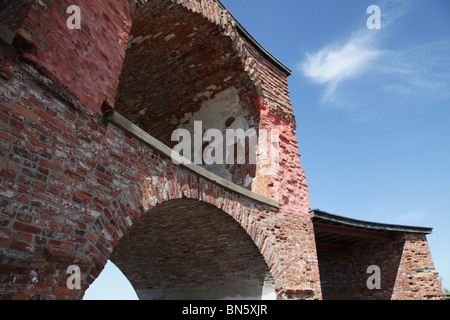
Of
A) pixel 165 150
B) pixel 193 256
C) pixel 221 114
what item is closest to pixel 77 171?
pixel 165 150

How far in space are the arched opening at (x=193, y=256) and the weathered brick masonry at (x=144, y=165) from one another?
0.03 metres

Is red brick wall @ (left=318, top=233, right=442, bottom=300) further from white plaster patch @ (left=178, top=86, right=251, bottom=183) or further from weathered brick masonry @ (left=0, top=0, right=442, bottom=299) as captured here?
white plaster patch @ (left=178, top=86, right=251, bottom=183)

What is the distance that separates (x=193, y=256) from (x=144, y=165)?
2.77 meters

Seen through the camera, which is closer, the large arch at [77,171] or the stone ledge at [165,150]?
the large arch at [77,171]

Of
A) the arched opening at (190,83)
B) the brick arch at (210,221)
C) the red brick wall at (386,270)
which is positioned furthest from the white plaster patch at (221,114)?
the red brick wall at (386,270)

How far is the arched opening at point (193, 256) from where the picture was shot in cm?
497

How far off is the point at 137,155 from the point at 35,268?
1.54 metres

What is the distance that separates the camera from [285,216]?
5953mm

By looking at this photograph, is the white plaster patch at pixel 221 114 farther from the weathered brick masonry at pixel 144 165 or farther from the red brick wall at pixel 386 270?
the red brick wall at pixel 386 270

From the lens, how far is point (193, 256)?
19.0ft

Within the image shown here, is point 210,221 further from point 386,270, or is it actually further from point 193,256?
point 386,270

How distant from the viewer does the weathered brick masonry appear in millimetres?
2514
